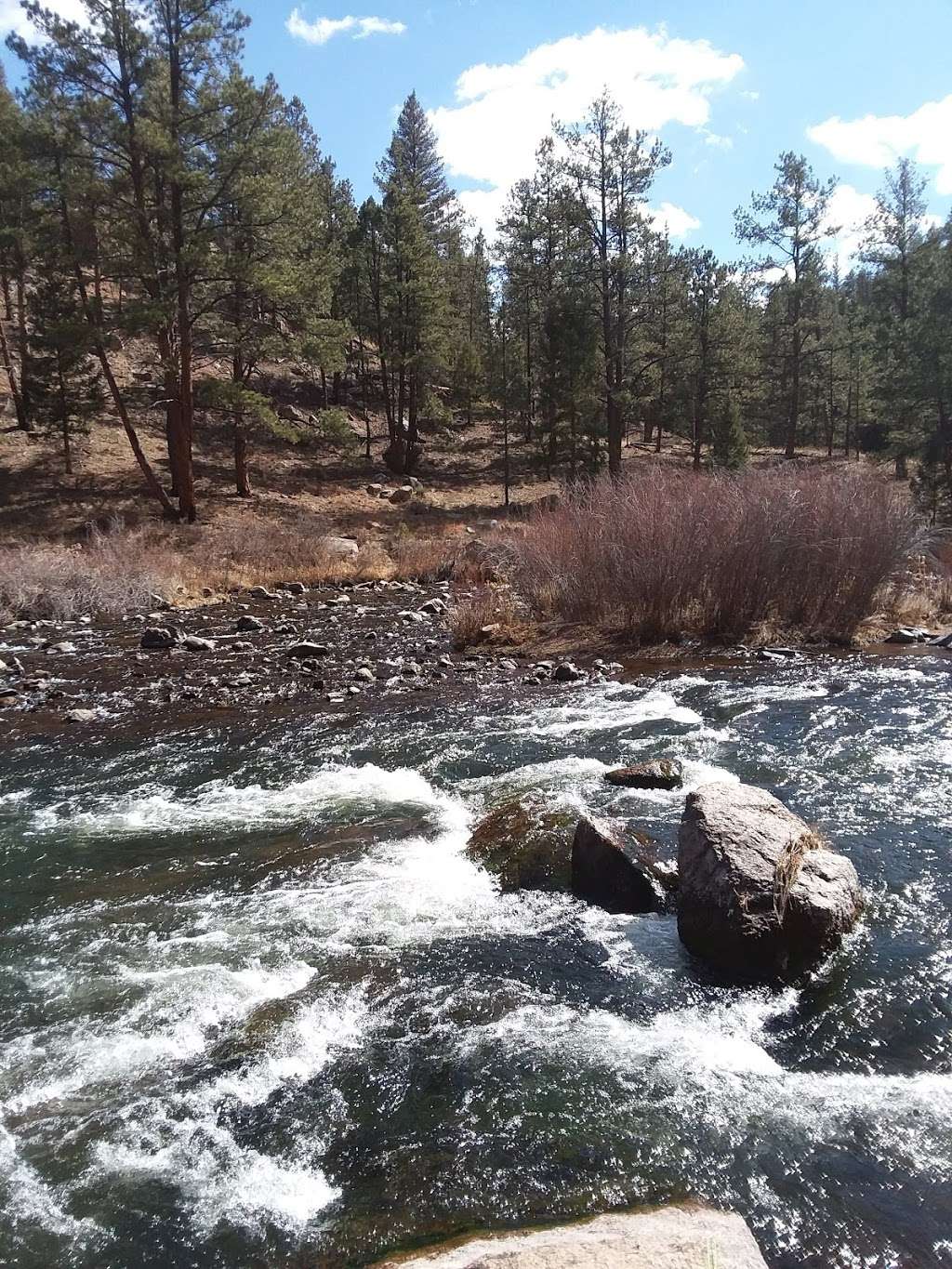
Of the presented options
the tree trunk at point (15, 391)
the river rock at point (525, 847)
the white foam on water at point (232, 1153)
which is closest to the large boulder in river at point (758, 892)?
the river rock at point (525, 847)

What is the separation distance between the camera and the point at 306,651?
13.1 metres

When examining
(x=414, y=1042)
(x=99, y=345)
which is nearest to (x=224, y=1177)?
(x=414, y=1042)

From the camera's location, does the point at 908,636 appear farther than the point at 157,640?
No

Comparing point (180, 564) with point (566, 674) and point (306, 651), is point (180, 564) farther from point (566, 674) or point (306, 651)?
point (566, 674)

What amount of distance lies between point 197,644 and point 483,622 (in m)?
4.89

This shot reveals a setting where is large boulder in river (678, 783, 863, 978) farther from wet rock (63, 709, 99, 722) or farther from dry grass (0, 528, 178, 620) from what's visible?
dry grass (0, 528, 178, 620)

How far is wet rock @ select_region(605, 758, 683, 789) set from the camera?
7281 mm

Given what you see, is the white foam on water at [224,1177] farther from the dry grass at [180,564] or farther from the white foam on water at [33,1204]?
the dry grass at [180,564]

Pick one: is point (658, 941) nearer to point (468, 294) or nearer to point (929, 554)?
point (929, 554)

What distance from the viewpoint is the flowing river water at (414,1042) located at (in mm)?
3215

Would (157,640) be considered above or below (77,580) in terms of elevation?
below

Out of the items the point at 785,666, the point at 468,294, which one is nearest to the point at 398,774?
the point at 785,666

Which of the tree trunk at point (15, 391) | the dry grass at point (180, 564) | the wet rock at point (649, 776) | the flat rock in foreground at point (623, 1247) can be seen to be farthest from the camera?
the tree trunk at point (15, 391)

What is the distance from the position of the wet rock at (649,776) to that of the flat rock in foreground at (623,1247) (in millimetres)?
4302
